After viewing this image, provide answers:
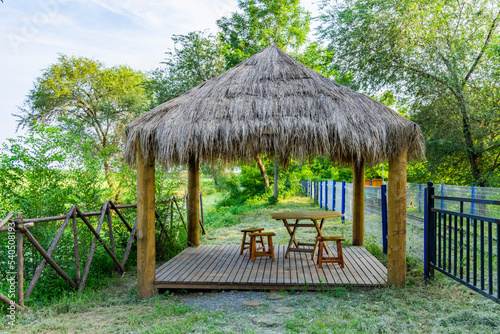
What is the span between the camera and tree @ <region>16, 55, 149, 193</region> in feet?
69.9

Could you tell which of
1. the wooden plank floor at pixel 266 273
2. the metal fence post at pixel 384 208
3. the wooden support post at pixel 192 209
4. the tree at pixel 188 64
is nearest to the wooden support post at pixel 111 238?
the wooden plank floor at pixel 266 273

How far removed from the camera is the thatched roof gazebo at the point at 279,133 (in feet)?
15.0

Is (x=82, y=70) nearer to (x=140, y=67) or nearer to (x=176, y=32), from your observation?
(x=140, y=67)

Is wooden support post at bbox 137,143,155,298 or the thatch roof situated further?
wooden support post at bbox 137,143,155,298

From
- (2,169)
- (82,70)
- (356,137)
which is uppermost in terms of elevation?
(82,70)

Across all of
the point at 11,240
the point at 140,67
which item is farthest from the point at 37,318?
the point at 140,67

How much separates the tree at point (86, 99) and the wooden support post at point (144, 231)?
1715 cm

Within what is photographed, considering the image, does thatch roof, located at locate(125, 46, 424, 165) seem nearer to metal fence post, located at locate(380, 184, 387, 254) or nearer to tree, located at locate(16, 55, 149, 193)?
metal fence post, located at locate(380, 184, 387, 254)

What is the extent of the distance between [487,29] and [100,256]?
1266 cm

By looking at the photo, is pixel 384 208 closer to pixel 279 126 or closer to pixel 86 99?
pixel 279 126

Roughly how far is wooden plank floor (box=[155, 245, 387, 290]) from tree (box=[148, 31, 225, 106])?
12725 millimetres

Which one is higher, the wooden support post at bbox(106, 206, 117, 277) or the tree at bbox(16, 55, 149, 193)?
the tree at bbox(16, 55, 149, 193)

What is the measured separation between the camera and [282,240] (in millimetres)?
8672

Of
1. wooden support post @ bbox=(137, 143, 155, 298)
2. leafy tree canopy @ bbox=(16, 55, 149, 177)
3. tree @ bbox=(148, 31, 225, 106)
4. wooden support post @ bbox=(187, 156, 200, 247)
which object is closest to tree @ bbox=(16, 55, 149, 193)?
leafy tree canopy @ bbox=(16, 55, 149, 177)
